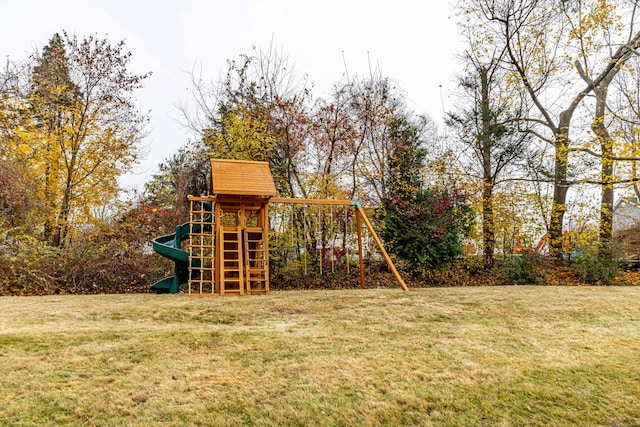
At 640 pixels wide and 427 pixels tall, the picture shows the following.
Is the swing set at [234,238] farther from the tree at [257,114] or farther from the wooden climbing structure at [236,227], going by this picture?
the tree at [257,114]

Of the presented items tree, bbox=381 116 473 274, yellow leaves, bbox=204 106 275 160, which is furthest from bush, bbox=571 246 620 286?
yellow leaves, bbox=204 106 275 160

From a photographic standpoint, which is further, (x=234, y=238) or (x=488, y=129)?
(x=488, y=129)

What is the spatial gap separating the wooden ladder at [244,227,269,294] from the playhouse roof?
0.77m

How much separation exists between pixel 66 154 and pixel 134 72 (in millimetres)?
2588

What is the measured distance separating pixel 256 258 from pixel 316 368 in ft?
17.0

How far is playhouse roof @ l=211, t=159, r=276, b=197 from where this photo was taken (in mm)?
6875

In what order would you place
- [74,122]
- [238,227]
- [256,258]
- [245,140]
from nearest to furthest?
1. [238,227]
2. [256,258]
3. [245,140]
4. [74,122]

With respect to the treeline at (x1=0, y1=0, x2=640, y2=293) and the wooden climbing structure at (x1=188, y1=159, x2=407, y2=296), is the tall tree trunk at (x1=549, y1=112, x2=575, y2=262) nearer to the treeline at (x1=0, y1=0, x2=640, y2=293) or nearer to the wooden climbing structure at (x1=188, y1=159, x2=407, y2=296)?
the treeline at (x1=0, y1=0, x2=640, y2=293)

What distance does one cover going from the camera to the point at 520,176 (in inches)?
446

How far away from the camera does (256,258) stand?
25.8ft

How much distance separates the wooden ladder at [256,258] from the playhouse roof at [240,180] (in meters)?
0.77

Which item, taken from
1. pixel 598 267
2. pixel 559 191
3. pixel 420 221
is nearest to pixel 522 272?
pixel 598 267

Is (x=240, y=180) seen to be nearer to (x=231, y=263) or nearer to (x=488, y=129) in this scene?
(x=231, y=263)

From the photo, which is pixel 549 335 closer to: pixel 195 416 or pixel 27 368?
pixel 195 416
